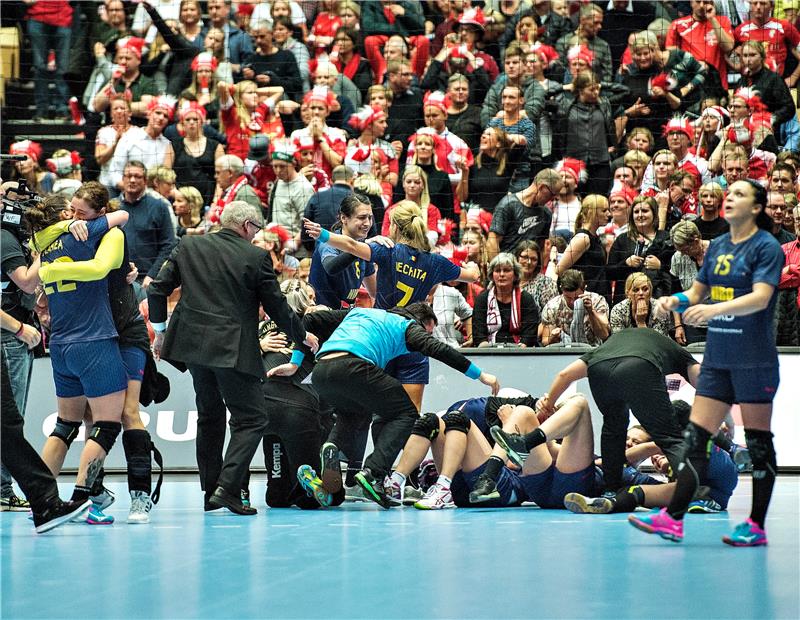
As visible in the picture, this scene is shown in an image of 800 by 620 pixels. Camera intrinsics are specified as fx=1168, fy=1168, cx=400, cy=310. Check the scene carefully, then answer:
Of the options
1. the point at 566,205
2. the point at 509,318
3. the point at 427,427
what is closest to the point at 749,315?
the point at 427,427

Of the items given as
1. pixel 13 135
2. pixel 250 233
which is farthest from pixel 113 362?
pixel 13 135

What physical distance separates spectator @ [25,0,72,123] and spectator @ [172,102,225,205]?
290cm

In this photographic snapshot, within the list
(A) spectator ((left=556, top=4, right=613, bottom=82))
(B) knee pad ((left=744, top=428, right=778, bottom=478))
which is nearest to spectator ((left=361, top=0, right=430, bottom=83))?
(A) spectator ((left=556, top=4, right=613, bottom=82))

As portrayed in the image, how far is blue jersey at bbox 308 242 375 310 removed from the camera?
8.87 meters

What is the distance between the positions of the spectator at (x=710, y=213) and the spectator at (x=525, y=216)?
153 centimetres

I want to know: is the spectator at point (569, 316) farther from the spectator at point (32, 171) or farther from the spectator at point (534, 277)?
the spectator at point (32, 171)

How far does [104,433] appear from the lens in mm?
6641

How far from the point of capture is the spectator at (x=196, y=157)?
1321 cm

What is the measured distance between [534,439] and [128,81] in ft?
31.4

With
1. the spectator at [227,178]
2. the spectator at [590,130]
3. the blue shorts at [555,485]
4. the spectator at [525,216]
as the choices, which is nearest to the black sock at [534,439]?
the blue shorts at [555,485]

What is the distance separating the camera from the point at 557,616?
3.82 meters

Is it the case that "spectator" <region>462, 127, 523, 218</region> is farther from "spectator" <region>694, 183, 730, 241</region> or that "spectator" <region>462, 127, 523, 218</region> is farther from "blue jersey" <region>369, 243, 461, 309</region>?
"blue jersey" <region>369, 243, 461, 309</region>

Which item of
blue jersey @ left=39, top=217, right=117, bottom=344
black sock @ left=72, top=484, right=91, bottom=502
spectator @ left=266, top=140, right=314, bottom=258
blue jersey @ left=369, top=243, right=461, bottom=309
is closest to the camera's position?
black sock @ left=72, top=484, right=91, bottom=502

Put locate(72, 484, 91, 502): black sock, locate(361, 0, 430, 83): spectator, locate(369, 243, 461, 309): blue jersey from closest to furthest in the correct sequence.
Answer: locate(72, 484, 91, 502): black sock, locate(369, 243, 461, 309): blue jersey, locate(361, 0, 430, 83): spectator
